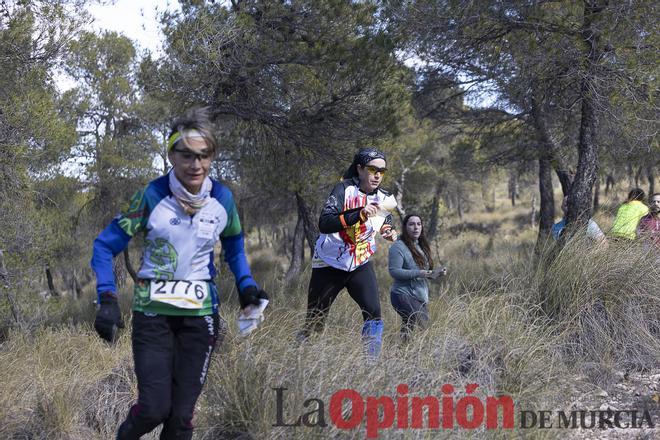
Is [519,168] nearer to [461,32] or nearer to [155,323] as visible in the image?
[461,32]

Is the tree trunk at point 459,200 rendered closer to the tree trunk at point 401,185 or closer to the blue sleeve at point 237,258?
the tree trunk at point 401,185

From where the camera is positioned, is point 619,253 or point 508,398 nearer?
point 508,398

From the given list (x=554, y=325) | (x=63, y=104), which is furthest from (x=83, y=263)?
(x=554, y=325)

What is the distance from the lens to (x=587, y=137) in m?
6.89

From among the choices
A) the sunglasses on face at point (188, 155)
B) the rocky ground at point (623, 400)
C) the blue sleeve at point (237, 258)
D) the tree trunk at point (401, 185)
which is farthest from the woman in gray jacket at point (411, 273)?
the tree trunk at point (401, 185)

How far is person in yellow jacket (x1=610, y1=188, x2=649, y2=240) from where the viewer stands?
Answer: 19.2 feet

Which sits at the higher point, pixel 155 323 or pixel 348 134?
pixel 348 134

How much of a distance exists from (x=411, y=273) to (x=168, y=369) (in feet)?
8.45

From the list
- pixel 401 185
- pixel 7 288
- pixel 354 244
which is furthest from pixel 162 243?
pixel 401 185

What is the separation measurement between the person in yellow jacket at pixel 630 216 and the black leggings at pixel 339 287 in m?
2.85

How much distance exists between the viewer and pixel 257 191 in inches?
572

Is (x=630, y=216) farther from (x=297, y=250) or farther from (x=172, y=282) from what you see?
(x=297, y=250)

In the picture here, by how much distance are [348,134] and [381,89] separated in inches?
31.5

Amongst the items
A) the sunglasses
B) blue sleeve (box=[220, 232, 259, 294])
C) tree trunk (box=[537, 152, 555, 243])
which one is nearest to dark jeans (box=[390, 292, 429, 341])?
the sunglasses
